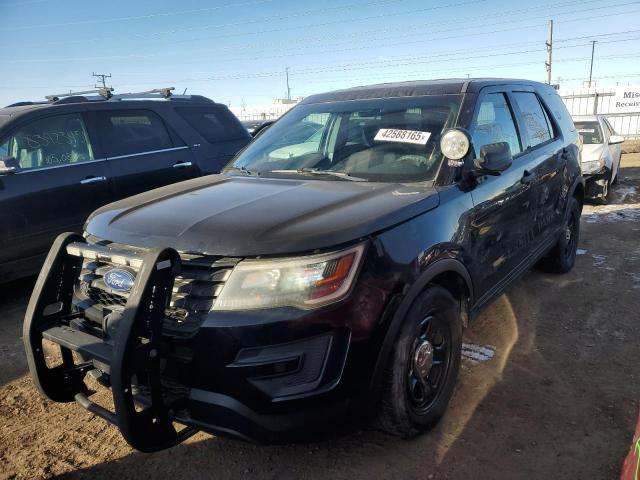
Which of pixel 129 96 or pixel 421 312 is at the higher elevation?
pixel 129 96

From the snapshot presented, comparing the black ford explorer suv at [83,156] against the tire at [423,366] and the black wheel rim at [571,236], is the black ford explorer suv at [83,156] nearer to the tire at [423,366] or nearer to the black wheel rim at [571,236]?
the tire at [423,366]

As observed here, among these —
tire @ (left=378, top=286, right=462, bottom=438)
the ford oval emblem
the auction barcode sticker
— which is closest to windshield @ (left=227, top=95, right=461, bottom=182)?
the auction barcode sticker

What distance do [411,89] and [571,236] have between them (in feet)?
9.75

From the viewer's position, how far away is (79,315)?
249cm

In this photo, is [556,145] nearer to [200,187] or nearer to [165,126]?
[200,187]

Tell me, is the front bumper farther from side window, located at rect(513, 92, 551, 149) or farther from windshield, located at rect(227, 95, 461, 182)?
side window, located at rect(513, 92, 551, 149)

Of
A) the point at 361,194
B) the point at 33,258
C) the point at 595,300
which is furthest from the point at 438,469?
the point at 33,258

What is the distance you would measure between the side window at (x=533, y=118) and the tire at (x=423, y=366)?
1.94 m

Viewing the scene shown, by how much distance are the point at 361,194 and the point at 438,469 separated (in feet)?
4.67

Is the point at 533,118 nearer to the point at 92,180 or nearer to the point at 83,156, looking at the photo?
the point at 92,180

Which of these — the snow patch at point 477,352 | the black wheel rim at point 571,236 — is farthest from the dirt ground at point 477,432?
the black wheel rim at point 571,236

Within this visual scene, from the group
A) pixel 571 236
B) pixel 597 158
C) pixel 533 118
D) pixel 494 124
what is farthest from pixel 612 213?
pixel 494 124

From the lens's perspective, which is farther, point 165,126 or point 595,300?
point 165,126

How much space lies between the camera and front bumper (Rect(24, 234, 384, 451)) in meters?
1.97
